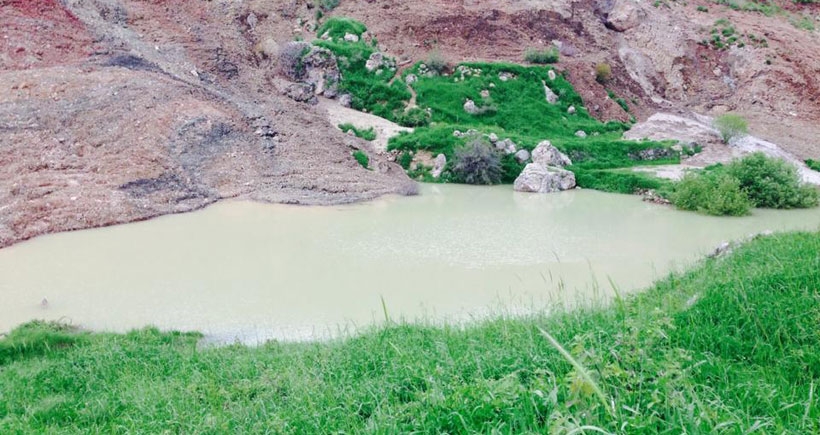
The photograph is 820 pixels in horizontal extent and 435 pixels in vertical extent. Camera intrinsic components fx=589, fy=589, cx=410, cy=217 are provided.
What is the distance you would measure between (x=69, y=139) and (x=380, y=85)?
1293cm

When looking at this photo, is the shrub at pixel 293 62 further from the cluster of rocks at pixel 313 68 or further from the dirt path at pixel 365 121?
the dirt path at pixel 365 121

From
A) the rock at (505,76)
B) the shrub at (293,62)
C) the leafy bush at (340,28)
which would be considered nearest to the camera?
the shrub at (293,62)

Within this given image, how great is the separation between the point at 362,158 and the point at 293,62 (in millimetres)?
7339

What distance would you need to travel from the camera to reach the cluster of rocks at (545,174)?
21.2 meters

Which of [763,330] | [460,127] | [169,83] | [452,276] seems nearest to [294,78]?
[169,83]

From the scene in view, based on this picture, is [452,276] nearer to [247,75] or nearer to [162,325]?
[162,325]

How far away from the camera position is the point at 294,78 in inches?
1058

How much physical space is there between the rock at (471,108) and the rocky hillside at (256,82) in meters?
3.39

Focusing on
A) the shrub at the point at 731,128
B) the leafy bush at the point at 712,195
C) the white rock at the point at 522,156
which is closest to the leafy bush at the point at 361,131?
the white rock at the point at 522,156

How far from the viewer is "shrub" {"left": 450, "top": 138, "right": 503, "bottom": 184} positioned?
2208cm

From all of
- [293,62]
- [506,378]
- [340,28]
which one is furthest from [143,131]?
[506,378]

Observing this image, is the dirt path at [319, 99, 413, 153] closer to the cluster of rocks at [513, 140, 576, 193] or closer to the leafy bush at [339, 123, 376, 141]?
the leafy bush at [339, 123, 376, 141]

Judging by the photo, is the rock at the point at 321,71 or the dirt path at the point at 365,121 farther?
the rock at the point at 321,71

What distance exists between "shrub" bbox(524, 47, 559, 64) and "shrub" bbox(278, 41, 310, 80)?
10.9 meters
